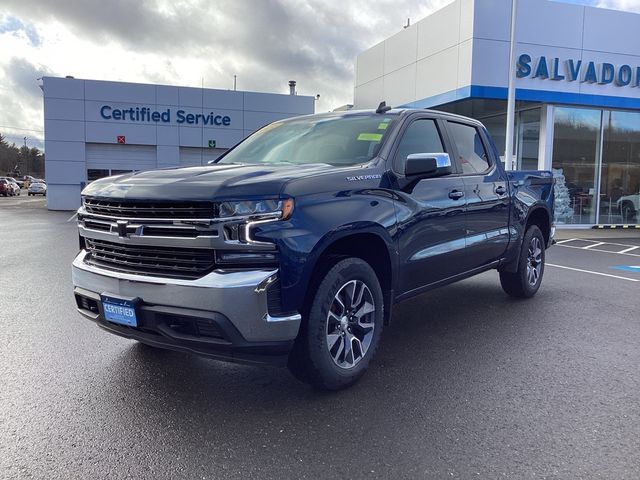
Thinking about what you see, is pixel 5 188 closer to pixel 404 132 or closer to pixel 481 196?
pixel 481 196

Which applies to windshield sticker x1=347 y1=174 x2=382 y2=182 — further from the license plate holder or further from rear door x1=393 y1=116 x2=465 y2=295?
the license plate holder

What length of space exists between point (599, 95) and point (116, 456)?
17834 mm

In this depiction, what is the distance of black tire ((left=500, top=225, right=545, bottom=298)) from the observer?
6461 mm

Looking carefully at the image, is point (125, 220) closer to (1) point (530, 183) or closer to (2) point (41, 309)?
(2) point (41, 309)

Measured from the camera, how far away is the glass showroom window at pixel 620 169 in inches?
712

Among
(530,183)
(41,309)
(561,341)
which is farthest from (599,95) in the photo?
(41,309)

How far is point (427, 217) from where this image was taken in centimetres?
442

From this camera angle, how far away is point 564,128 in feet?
56.7

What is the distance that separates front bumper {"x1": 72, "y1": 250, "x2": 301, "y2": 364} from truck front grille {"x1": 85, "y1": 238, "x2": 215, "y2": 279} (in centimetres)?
7

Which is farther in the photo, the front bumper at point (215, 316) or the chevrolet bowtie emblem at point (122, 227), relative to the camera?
the chevrolet bowtie emblem at point (122, 227)

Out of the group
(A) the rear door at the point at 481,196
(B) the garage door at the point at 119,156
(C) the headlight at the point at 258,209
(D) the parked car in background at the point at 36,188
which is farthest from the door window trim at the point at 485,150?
(D) the parked car in background at the point at 36,188

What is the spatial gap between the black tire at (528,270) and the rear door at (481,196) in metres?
0.72

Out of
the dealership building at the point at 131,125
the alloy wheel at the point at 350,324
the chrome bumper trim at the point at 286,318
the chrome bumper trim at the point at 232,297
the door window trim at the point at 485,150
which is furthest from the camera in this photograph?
the dealership building at the point at 131,125

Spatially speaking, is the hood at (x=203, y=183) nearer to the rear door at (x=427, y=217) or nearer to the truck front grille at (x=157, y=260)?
the truck front grille at (x=157, y=260)
